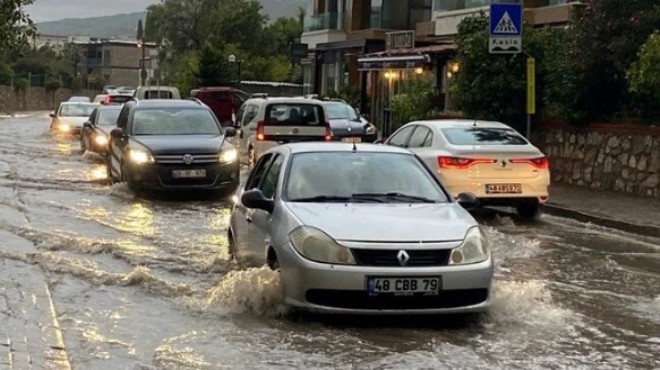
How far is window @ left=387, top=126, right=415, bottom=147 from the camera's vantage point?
1794 cm

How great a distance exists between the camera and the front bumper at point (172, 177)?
1800 cm

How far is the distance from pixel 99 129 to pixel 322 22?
26.8 m

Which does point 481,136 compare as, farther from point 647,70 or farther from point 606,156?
point 606,156

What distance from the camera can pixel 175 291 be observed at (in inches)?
392

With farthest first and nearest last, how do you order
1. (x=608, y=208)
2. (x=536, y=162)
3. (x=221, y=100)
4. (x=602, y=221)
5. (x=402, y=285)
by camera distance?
(x=221, y=100), (x=608, y=208), (x=602, y=221), (x=536, y=162), (x=402, y=285)

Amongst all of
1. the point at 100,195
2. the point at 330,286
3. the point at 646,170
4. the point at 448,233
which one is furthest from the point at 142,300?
the point at 646,170

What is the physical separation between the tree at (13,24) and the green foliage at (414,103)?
18.5 metres

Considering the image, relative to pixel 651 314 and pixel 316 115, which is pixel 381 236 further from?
pixel 316 115

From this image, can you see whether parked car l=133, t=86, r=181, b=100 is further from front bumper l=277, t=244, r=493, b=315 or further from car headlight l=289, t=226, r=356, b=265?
front bumper l=277, t=244, r=493, b=315

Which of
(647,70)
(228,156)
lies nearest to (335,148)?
(228,156)

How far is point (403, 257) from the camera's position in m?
8.09

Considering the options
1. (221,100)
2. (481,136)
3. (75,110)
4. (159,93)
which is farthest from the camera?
(221,100)

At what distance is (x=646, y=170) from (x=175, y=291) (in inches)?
470

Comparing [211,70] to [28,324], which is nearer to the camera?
[28,324]
